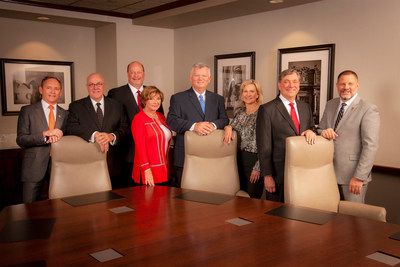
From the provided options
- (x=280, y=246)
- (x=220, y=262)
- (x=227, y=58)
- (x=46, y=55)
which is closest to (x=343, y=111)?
(x=280, y=246)

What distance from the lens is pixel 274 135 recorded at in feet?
9.90

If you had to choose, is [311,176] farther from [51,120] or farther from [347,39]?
[51,120]

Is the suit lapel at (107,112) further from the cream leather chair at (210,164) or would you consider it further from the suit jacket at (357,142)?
the suit jacket at (357,142)

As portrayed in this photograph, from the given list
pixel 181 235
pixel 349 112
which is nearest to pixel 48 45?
pixel 349 112

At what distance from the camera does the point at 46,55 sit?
577 cm

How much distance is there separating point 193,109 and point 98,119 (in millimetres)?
891

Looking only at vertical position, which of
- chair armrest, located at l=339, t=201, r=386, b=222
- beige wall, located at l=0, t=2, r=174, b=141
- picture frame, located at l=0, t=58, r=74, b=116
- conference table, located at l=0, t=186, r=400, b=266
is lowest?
chair armrest, located at l=339, t=201, r=386, b=222

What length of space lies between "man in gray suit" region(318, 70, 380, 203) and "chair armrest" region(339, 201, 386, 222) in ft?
1.55

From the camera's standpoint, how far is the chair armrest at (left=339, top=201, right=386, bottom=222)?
2289mm

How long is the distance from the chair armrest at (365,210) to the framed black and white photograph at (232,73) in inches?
113

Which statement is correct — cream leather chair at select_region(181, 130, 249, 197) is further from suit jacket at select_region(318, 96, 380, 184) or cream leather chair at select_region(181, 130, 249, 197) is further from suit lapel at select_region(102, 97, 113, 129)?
suit lapel at select_region(102, 97, 113, 129)

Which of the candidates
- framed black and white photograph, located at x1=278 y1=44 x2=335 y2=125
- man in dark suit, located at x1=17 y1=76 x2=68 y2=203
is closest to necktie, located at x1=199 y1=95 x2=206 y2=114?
man in dark suit, located at x1=17 y1=76 x2=68 y2=203

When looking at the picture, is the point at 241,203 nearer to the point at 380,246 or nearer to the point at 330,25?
the point at 380,246

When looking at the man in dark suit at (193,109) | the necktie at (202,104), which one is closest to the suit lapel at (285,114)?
the man in dark suit at (193,109)
